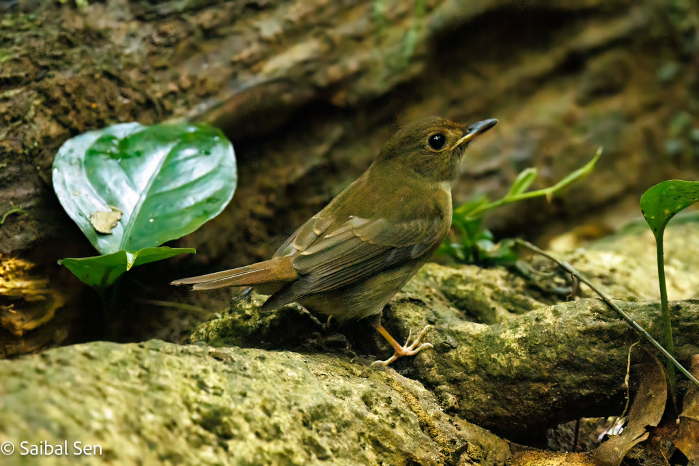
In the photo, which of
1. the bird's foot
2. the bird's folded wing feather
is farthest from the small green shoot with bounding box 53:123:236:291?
the bird's foot

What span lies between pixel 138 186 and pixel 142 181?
4 centimetres

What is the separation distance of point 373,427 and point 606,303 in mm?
1090

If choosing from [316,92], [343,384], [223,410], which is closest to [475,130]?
[316,92]

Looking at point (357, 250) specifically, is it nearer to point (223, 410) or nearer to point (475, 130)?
point (475, 130)

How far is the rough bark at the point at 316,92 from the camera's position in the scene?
3646mm

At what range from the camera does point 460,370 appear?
2.94m

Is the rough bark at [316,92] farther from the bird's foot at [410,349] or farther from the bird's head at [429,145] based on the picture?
the bird's foot at [410,349]

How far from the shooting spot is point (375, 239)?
3293 mm

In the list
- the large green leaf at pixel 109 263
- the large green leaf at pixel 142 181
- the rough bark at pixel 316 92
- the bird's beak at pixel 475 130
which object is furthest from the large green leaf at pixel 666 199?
the rough bark at pixel 316 92

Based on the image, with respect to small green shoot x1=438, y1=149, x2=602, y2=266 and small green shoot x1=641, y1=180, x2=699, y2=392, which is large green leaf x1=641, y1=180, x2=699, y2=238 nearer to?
small green shoot x1=641, y1=180, x2=699, y2=392

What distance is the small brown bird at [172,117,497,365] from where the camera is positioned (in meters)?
3.03

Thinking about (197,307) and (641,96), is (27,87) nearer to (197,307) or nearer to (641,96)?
(197,307)

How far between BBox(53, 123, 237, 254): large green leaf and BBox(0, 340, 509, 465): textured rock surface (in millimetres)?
978

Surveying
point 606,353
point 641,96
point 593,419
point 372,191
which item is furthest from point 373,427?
point 641,96
